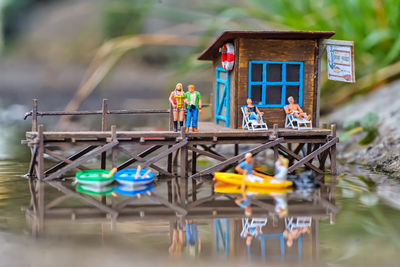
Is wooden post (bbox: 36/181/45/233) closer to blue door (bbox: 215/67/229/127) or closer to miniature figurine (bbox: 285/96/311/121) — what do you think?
blue door (bbox: 215/67/229/127)

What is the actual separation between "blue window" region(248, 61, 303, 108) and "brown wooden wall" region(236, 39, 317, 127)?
4.9 inches

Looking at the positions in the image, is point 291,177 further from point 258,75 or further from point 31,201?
point 31,201

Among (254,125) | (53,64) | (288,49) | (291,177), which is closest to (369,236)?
(291,177)

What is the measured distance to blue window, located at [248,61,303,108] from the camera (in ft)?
56.1

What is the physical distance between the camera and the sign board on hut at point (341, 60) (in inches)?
643

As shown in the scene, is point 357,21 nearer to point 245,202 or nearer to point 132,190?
point 245,202

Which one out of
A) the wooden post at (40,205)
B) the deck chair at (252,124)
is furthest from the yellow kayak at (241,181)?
the wooden post at (40,205)

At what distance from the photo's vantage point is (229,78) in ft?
57.9

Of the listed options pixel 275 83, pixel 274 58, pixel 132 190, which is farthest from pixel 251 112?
pixel 132 190

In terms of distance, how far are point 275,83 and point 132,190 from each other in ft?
16.1

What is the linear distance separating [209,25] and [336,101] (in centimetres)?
609

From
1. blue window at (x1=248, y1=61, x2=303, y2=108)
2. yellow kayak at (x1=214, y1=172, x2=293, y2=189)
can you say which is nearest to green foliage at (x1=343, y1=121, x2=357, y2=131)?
blue window at (x1=248, y1=61, x2=303, y2=108)

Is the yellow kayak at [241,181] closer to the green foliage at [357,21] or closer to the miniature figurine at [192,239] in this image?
the miniature figurine at [192,239]

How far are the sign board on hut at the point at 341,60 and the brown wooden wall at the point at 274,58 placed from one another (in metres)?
0.53
